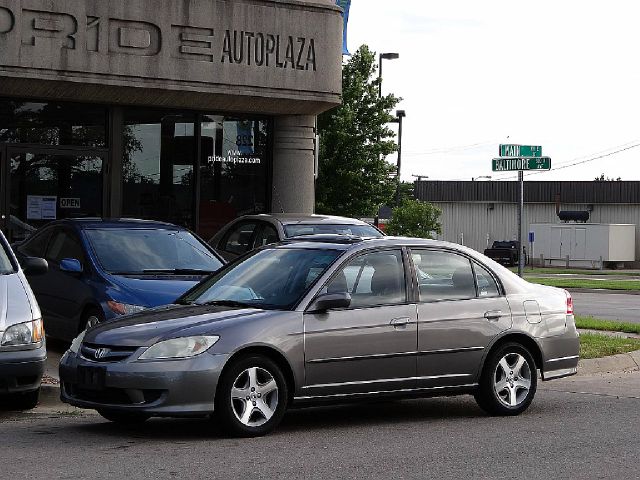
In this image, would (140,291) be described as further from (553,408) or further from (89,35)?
(89,35)

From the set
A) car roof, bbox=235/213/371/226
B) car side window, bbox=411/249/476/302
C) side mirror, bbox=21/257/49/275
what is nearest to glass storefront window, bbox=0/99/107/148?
Result: car roof, bbox=235/213/371/226

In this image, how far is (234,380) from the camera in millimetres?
8625

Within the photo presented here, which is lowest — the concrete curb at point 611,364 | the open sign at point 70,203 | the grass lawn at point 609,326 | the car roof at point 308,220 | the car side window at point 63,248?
the concrete curb at point 611,364

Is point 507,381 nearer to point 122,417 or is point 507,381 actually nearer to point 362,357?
point 362,357

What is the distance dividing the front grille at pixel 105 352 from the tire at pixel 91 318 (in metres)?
3.49

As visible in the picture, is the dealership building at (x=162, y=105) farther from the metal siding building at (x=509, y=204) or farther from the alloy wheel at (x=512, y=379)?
the metal siding building at (x=509, y=204)

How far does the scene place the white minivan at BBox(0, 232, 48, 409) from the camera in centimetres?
945

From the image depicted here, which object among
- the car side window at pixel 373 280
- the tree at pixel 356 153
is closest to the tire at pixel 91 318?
the car side window at pixel 373 280

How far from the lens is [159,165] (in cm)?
2027

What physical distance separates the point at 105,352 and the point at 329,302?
5.47 ft

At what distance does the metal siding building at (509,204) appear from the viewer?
7356cm

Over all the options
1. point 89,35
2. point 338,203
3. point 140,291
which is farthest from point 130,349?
point 338,203

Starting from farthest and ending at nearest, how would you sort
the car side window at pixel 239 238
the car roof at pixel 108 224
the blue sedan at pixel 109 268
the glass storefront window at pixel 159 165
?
the glass storefront window at pixel 159 165 → the car side window at pixel 239 238 → the car roof at pixel 108 224 → the blue sedan at pixel 109 268

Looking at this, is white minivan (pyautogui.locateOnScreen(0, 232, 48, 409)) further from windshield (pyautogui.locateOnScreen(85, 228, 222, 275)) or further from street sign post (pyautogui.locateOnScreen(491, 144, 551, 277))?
street sign post (pyautogui.locateOnScreen(491, 144, 551, 277))
